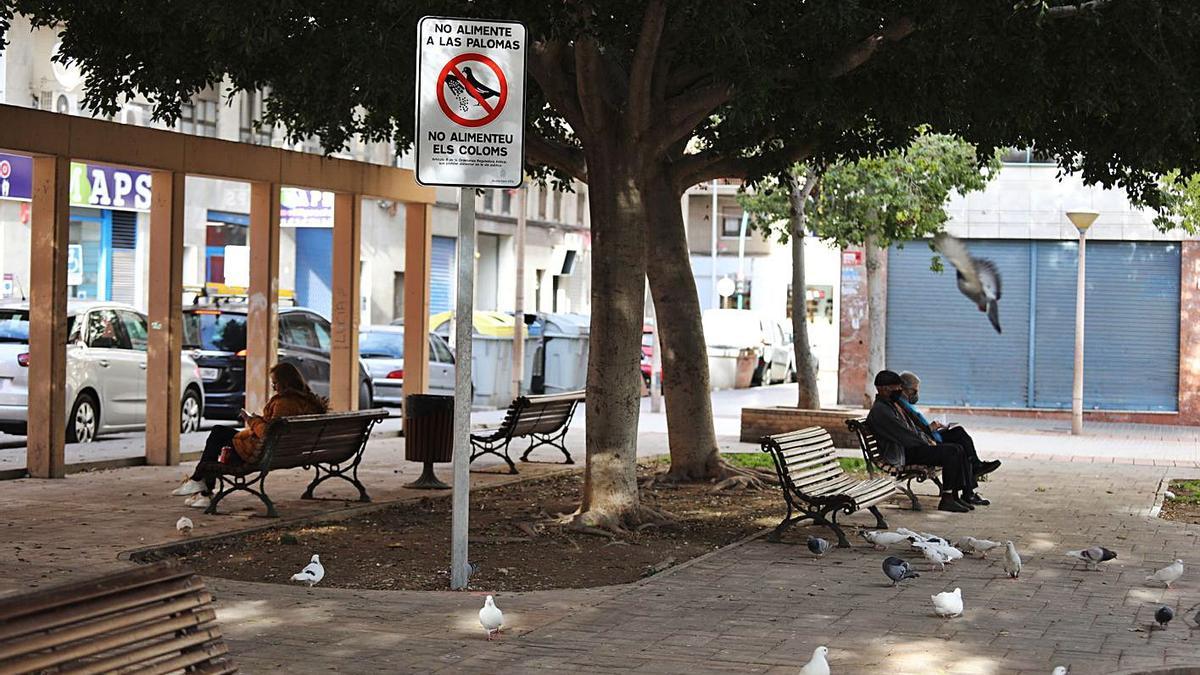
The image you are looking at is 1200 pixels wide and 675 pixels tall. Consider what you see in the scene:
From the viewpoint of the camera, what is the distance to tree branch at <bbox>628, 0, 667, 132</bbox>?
1170 centimetres

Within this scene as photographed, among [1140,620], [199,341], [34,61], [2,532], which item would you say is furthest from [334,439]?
[34,61]

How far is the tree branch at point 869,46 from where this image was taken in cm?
1190

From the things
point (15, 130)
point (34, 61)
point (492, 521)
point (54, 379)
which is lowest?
point (492, 521)

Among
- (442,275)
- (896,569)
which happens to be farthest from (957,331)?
(442,275)

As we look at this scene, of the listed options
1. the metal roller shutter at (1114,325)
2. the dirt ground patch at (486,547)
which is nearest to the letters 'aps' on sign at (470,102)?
the dirt ground patch at (486,547)

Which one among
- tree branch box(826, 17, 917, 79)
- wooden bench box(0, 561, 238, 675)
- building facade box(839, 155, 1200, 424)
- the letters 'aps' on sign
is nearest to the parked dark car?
tree branch box(826, 17, 917, 79)

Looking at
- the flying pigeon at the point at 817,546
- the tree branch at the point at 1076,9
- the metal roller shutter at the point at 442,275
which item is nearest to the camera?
the flying pigeon at the point at 817,546

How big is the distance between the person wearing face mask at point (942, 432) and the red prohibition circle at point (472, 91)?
6111 mm

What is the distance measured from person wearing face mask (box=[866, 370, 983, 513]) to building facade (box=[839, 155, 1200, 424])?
14.0 m

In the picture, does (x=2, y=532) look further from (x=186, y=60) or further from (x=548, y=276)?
(x=548, y=276)

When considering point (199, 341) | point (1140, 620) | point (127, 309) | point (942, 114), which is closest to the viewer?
point (1140, 620)

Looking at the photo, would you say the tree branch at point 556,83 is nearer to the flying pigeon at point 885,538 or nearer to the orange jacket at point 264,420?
the orange jacket at point 264,420

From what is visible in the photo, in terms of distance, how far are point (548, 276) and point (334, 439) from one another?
4259 cm

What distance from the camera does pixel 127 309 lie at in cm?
1828
